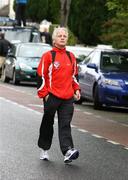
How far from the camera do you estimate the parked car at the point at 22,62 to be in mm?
29984

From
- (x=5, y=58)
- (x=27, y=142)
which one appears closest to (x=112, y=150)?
(x=27, y=142)

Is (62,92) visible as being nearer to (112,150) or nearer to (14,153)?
(14,153)

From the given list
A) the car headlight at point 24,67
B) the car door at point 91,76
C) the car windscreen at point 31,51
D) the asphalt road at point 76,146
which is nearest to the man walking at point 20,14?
the car windscreen at point 31,51

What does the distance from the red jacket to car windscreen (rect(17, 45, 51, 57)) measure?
2021 centimetres

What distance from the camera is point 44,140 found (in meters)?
11.0

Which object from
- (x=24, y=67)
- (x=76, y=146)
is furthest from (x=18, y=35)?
(x=76, y=146)

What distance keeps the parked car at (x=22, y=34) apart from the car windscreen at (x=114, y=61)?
17258mm

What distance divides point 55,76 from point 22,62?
64.9 feet

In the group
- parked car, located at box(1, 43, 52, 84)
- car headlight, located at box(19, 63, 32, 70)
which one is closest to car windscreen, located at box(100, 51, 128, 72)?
parked car, located at box(1, 43, 52, 84)

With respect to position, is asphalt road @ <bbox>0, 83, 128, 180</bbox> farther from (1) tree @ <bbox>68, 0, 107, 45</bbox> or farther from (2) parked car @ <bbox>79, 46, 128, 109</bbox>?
(1) tree @ <bbox>68, 0, 107, 45</bbox>

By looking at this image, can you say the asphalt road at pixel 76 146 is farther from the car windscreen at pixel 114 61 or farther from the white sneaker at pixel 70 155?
the car windscreen at pixel 114 61

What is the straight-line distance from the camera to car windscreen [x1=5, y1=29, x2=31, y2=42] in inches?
1523

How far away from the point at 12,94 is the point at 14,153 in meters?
12.8

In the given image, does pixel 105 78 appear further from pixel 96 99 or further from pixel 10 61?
pixel 10 61
